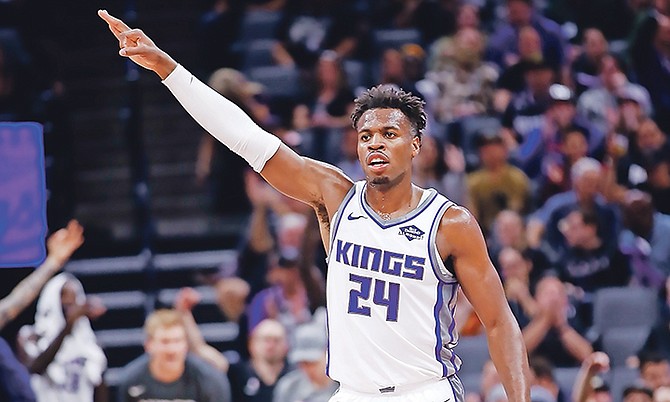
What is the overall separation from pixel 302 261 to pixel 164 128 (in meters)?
3.07

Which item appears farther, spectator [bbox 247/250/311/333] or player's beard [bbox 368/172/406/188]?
spectator [bbox 247/250/311/333]

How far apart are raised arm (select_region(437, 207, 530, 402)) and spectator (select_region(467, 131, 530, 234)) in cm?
468

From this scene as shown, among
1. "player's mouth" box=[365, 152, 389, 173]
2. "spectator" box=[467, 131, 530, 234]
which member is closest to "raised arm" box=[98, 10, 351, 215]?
"player's mouth" box=[365, 152, 389, 173]

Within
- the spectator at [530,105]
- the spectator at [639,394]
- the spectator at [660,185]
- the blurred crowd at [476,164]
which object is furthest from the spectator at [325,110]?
the spectator at [639,394]

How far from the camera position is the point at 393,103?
14.7 ft

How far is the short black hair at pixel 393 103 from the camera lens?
4.48 meters

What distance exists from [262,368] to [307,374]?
15.2 inches

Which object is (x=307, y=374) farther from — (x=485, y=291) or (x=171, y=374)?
(x=485, y=291)

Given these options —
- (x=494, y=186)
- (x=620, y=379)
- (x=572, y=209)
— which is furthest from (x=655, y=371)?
(x=494, y=186)

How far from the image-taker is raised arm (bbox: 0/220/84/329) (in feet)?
26.0

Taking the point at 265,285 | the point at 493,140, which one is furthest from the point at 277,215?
the point at 493,140

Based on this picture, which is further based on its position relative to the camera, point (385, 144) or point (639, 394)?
point (639, 394)

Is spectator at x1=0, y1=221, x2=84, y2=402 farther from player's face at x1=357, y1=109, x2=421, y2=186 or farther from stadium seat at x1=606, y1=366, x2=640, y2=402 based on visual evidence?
player's face at x1=357, y1=109, x2=421, y2=186

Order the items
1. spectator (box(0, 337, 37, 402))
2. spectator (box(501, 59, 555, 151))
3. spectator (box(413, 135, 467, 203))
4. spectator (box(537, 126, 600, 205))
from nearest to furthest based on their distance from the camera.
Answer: spectator (box(0, 337, 37, 402)) < spectator (box(413, 135, 467, 203)) < spectator (box(537, 126, 600, 205)) < spectator (box(501, 59, 555, 151))
